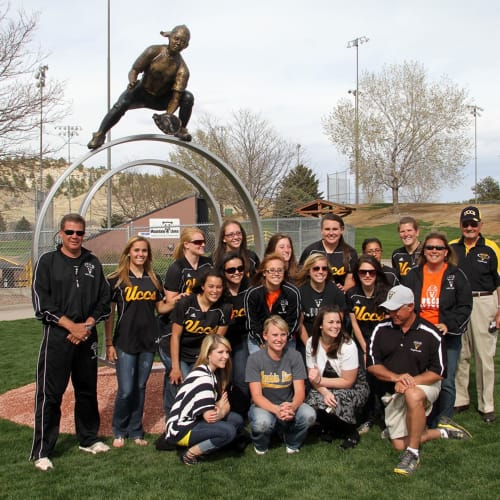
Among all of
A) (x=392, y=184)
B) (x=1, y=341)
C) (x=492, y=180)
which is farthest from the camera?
(x=492, y=180)

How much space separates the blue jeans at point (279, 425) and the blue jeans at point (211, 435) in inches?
7.1

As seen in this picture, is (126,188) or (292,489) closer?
(292,489)

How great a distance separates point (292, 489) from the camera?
3582mm

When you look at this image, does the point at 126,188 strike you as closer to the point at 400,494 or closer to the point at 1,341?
the point at 1,341

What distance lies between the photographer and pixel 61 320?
396cm

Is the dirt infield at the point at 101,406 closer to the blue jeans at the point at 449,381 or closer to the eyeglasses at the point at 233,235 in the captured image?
the eyeglasses at the point at 233,235

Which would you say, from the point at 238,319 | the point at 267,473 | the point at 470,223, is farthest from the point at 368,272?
the point at 267,473

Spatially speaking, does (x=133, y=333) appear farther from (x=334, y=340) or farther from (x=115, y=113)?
(x=115, y=113)

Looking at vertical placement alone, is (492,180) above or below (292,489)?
above

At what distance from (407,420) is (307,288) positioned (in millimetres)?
1266

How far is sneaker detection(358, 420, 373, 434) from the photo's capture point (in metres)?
4.66

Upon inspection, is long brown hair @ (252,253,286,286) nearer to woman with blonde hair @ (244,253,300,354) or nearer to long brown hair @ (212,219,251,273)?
woman with blonde hair @ (244,253,300,354)

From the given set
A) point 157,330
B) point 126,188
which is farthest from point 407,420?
point 126,188

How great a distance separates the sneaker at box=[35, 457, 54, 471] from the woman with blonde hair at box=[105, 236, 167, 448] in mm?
530
